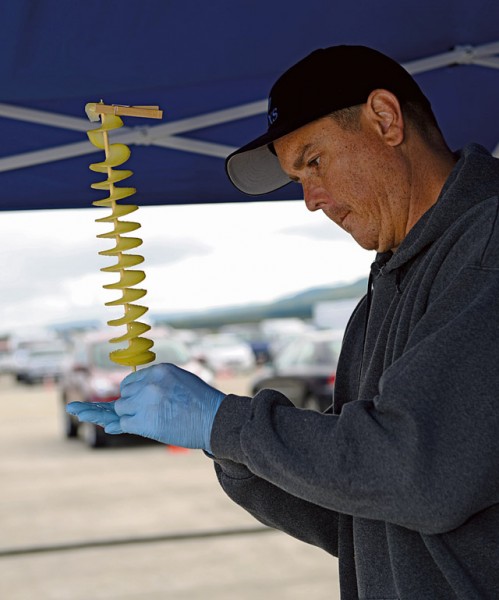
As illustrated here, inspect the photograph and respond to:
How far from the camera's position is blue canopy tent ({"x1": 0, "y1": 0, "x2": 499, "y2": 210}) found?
2.07 metres

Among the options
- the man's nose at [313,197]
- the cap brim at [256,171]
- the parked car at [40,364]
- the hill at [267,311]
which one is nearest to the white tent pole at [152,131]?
the cap brim at [256,171]

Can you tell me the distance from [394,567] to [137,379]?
0.47 m

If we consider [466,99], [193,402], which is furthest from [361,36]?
[193,402]

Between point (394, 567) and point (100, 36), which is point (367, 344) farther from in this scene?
point (100, 36)

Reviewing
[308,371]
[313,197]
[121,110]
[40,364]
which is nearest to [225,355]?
[40,364]

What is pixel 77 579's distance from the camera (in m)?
5.80

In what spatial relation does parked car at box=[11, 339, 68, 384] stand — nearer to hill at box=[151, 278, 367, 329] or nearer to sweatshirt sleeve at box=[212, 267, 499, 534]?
sweatshirt sleeve at box=[212, 267, 499, 534]

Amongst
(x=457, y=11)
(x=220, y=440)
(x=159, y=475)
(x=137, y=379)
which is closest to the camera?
(x=220, y=440)

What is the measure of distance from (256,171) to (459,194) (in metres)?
0.54

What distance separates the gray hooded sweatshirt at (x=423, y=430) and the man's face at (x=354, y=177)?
0.24 feet

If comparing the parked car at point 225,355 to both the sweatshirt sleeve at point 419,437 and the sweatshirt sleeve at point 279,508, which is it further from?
the sweatshirt sleeve at point 419,437

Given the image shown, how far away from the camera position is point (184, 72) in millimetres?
2340

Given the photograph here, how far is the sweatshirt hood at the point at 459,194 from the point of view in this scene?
137 centimetres

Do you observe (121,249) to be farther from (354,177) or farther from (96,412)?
(354,177)
